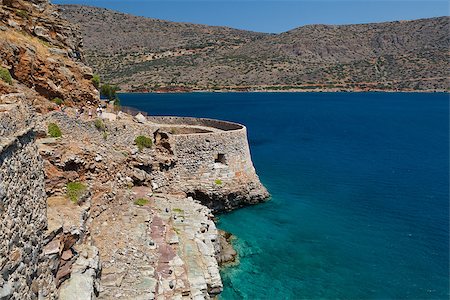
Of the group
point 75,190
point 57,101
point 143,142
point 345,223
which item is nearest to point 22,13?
point 57,101

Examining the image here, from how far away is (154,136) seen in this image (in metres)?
23.1

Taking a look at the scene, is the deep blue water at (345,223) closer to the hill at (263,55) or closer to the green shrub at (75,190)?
the green shrub at (75,190)

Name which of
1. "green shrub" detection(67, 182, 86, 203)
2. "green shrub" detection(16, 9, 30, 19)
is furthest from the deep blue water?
"green shrub" detection(16, 9, 30, 19)

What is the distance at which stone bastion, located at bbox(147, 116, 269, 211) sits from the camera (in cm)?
2355

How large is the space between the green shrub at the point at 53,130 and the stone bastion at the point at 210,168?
263 inches

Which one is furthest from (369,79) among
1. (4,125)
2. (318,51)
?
(4,125)

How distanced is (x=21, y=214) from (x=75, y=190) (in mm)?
5759

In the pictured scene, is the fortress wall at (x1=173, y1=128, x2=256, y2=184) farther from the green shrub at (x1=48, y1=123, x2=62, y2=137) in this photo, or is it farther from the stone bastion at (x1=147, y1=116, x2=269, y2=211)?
the green shrub at (x1=48, y1=123, x2=62, y2=137)

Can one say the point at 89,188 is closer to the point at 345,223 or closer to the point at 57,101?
the point at 57,101

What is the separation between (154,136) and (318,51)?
14889cm

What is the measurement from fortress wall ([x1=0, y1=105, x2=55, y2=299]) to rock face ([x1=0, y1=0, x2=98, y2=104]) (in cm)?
926

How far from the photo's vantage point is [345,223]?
78.3 ft

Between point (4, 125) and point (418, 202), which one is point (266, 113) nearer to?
point (418, 202)

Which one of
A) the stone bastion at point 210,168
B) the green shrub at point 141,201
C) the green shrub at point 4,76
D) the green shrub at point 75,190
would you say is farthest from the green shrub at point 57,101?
the green shrub at point 75,190
